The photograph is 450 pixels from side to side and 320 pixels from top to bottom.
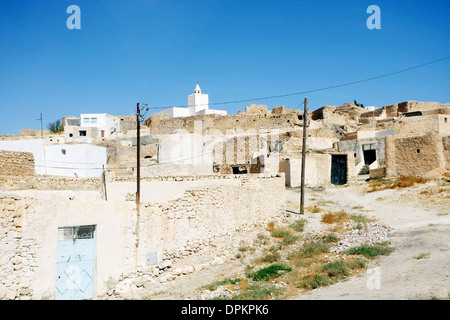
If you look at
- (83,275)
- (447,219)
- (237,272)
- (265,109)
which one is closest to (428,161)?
(447,219)

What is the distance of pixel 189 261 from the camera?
1205 centimetres

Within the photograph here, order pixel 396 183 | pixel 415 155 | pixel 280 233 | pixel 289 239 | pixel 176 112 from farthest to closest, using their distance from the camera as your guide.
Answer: pixel 176 112
pixel 415 155
pixel 396 183
pixel 280 233
pixel 289 239

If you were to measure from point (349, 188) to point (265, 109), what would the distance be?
2399 cm

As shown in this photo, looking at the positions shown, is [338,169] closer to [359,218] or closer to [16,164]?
[359,218]

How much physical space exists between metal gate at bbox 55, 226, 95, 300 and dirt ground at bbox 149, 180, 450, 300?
207 centimetres

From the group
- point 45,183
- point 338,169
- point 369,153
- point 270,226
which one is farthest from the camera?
point 369,153

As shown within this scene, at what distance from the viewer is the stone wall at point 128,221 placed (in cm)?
860

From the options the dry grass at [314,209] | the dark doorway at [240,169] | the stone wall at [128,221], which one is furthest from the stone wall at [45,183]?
the dry grass at [314,209]

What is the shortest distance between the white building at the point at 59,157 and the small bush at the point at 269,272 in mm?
16203

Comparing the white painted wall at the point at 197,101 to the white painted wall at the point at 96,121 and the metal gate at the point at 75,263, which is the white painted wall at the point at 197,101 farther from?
the metal gate at the point at 75,263

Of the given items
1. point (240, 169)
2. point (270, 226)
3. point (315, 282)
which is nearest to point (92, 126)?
point (240, 169)

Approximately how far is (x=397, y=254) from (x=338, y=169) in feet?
51.6

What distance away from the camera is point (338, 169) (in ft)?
82.2

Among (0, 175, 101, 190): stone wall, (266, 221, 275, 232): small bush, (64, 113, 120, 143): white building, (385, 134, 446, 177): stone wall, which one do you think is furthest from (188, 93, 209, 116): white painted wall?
(266, 221, 275, 232): small bush
